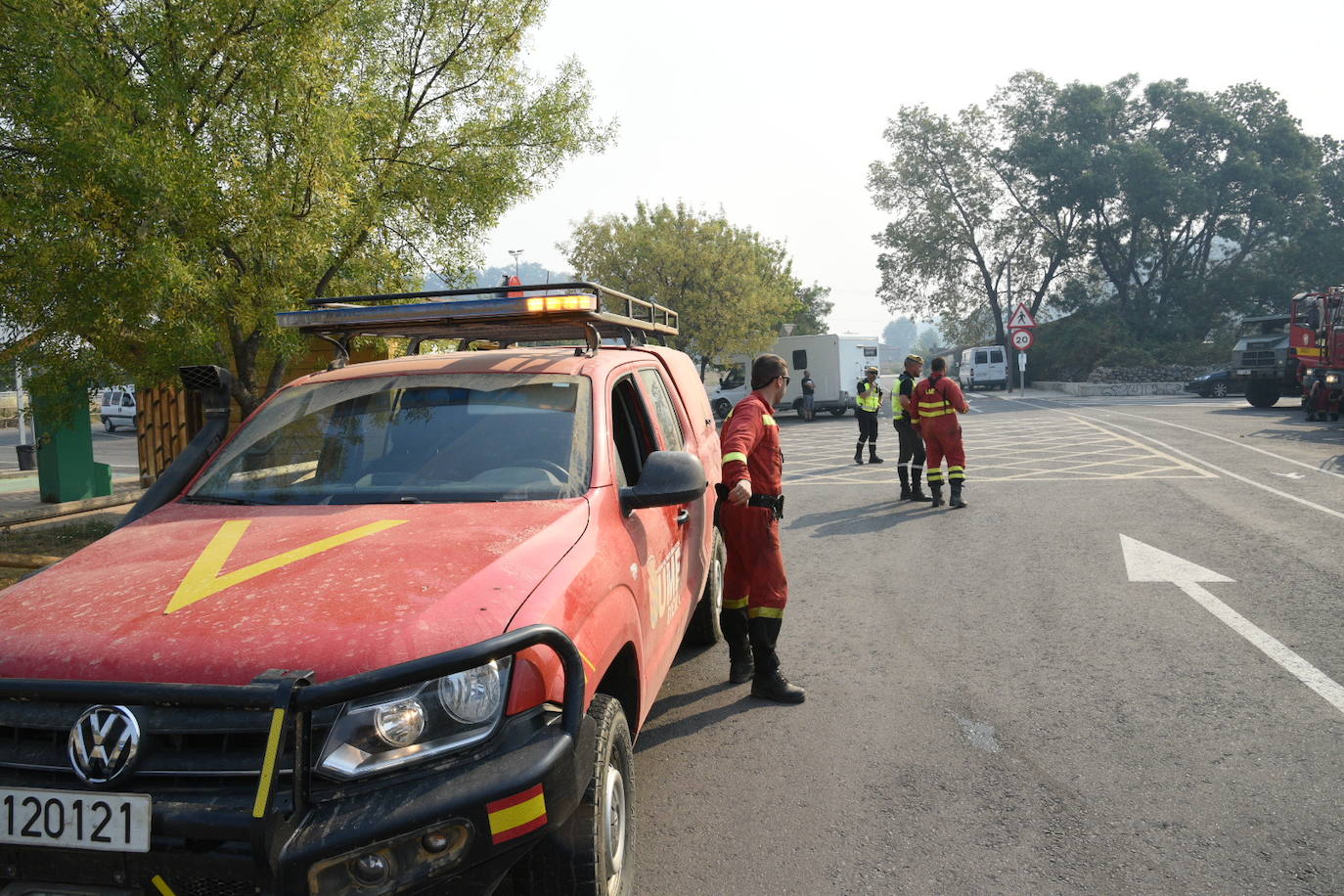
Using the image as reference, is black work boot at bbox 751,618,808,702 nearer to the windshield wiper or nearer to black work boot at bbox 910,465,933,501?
the windshield wiper

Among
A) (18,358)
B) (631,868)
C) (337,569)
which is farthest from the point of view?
(18,358)

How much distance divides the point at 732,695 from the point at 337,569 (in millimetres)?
3044

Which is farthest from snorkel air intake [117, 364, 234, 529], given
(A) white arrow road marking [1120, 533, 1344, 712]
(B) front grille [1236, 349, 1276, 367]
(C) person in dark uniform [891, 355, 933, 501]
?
(B) front grille [1236, 349, 1276, 367]

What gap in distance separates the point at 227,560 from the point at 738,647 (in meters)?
3.22

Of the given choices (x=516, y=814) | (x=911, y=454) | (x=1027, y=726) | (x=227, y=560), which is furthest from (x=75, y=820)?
(x=911, y=454)

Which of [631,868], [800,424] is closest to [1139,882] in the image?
[631,868]

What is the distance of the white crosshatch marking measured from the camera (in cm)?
1448

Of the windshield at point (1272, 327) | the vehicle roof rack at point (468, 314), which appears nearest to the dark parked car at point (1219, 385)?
the windshield at point (1272, 327)

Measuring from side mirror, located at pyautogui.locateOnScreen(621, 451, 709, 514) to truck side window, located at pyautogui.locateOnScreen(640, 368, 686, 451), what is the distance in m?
1.11

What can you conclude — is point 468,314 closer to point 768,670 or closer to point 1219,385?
point 768,670

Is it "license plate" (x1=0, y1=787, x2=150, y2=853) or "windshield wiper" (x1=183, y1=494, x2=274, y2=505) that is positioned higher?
"windshield wiper" (x1=183, y1=494, x2=274, y2=505)

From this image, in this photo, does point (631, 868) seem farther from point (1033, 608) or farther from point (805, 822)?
point (1033, 608)

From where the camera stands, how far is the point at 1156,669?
552 centimetres

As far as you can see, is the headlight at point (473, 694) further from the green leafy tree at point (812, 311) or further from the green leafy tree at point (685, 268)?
the green leafy tree at point (812, 311)
